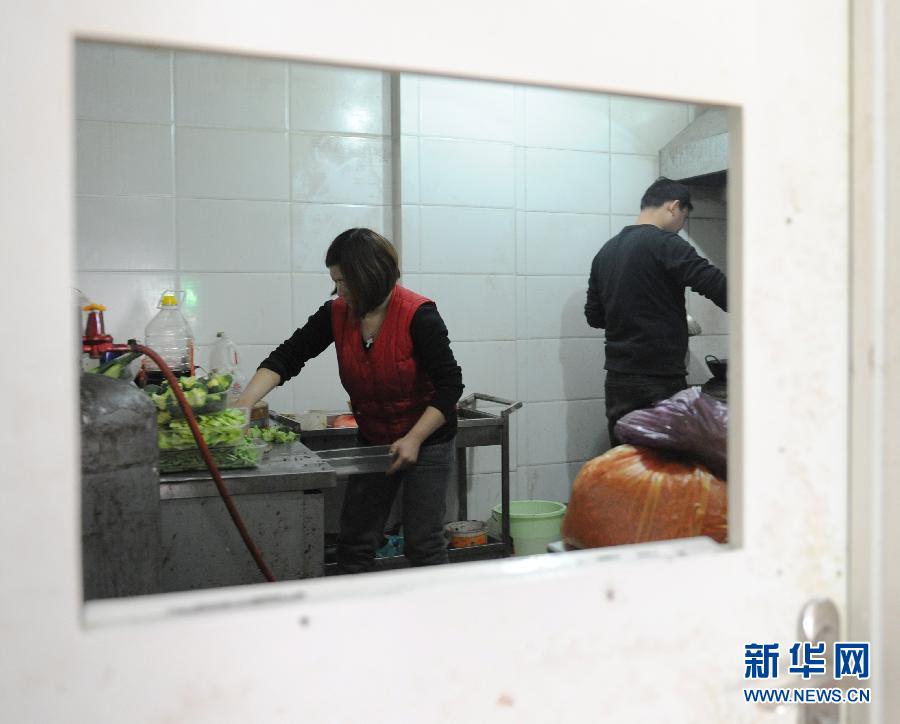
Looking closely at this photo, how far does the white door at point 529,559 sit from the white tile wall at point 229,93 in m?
2.82

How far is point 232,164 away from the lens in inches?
125

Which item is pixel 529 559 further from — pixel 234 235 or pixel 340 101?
pixel 340 101

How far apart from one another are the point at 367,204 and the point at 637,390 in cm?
140

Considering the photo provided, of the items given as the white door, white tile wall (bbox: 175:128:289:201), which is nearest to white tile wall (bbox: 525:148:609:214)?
white tile wall (bbox: 175:128:289:201)

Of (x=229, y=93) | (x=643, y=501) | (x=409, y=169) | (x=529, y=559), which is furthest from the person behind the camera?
(x=409, y=169)

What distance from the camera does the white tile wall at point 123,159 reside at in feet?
9.92

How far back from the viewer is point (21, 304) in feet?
1.60

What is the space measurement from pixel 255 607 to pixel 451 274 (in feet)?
9.42

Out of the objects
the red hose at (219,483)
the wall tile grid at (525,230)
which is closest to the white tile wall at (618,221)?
the wall tile grid at (525,230)

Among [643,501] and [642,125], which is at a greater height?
[642,125]

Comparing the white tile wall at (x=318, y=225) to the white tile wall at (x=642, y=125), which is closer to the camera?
the white tile wall at (x=318, y=225)

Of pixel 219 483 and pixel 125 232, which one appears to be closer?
pixel 219 483

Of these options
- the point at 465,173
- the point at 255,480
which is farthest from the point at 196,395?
the point at 465,173

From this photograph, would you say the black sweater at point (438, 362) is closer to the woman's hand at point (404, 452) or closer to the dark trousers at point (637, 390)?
the woman's hand at point (404, 452)
